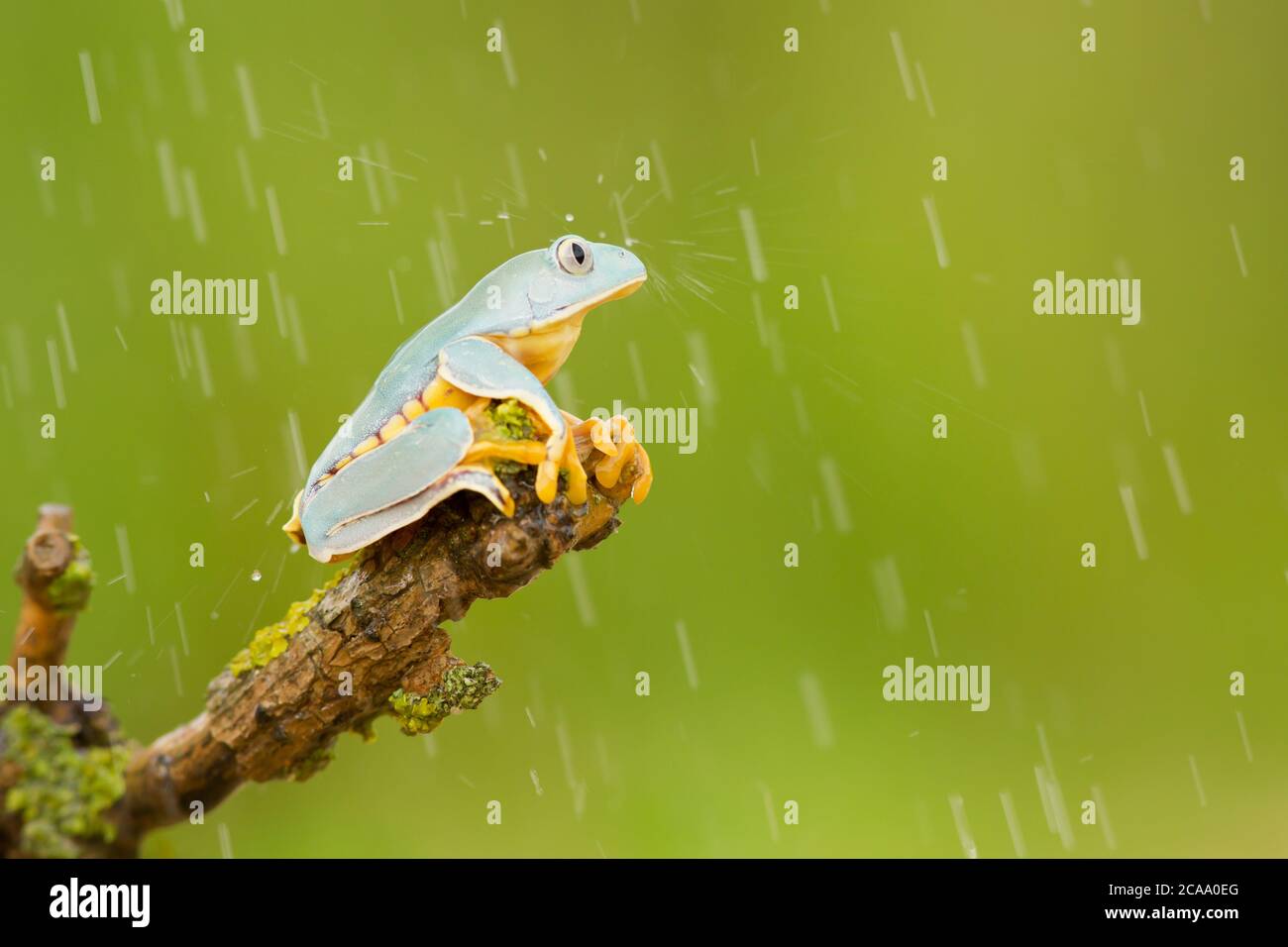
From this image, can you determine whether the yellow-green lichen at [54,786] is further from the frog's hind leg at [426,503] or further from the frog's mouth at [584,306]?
the frog's mouth at [584,306]

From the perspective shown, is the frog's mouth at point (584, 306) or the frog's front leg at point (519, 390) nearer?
the frog's front leg at point (519, 390)

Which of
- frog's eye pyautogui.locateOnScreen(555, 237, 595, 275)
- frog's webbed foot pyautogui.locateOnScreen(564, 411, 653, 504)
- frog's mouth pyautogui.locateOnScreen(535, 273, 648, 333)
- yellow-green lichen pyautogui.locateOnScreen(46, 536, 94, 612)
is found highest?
frog's eye pyautogui.locateOnScreen(555, 237, 595, 275)

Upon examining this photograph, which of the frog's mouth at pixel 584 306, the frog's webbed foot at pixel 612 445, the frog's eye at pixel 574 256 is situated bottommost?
the frog's webbed foot at pixel 612 445

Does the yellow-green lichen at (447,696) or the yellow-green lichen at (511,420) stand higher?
the yellow-green lichen at (511,420)

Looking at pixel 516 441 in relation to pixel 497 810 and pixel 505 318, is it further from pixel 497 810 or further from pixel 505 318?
pixel 497 810

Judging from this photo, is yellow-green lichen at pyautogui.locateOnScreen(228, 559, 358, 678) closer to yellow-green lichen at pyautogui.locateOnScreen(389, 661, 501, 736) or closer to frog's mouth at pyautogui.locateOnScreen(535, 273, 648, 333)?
yellow-green lichen at pyautogui.locateOnScreen(389, 661, 501, 736)

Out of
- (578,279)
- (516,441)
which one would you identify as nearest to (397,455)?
(516,441)

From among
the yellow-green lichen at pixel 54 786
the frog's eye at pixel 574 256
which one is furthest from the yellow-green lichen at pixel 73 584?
the frog's eye at pixel 574 256

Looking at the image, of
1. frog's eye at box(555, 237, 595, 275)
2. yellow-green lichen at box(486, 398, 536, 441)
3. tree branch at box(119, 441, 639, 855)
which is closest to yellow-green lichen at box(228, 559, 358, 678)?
tree branch at box(119, 441, 639, 855)
